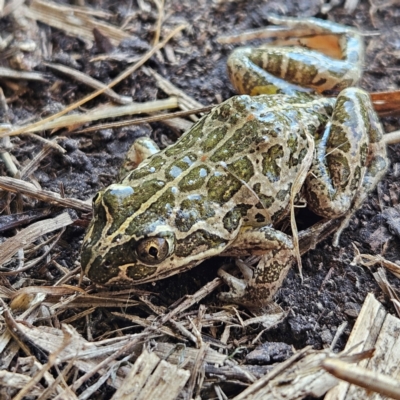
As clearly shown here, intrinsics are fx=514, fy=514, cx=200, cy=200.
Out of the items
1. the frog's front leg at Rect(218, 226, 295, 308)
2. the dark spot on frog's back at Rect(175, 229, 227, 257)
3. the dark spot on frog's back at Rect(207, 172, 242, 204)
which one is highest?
the dark spot on frog's back at Rect(207, 172, 242, 204)

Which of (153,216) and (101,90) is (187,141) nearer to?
(153,216)

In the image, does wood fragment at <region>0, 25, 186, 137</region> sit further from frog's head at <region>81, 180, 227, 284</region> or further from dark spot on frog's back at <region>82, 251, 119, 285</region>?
dark spot on frog's back at <region>82, 251, 119, 285</region>

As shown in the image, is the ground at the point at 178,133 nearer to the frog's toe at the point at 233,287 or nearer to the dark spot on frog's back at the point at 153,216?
the frog's toe at the point at 233,287

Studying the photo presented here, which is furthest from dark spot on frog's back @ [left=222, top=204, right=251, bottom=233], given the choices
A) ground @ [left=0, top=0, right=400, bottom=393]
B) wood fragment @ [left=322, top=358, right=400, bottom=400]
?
wood fragment @ [left=322, top=358, right=400, bottom=400]

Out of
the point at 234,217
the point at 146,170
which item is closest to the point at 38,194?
the point at 146,170

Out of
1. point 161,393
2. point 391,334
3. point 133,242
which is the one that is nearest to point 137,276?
point 133,242

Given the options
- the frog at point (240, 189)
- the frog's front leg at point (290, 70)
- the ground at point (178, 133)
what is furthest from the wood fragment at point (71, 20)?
the frog at point (240, 189)
